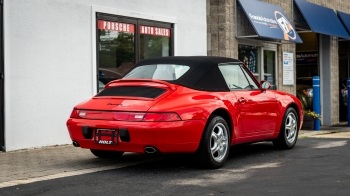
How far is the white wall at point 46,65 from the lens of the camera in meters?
9.80

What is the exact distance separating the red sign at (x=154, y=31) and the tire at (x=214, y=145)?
17.6 feet

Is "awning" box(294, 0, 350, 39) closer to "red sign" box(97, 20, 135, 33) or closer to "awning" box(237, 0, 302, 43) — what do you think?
"awning" box(237, 0, 302, 43)

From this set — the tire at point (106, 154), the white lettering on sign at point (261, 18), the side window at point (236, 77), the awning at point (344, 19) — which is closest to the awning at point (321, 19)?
the awning at point (344, 19)

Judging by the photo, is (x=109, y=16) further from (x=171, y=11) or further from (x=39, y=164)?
(x=39, y=164)

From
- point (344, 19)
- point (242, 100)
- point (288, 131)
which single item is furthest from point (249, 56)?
point (242, 100)

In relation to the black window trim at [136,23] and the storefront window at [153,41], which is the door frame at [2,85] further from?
the storefront window at [153,41]

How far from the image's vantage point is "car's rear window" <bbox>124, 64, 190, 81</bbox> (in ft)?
26.9

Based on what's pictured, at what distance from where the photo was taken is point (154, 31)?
13141mm

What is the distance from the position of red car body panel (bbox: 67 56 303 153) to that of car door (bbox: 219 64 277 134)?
0.01 metres

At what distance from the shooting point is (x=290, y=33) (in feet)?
55.5

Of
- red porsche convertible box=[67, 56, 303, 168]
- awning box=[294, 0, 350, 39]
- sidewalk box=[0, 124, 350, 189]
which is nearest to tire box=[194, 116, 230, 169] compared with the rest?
red porsche convertible box=[67, 56, 303, 168]

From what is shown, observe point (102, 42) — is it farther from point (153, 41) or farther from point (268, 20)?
point (268, 20)

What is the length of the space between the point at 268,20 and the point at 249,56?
1.09 m

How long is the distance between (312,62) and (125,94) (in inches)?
578
